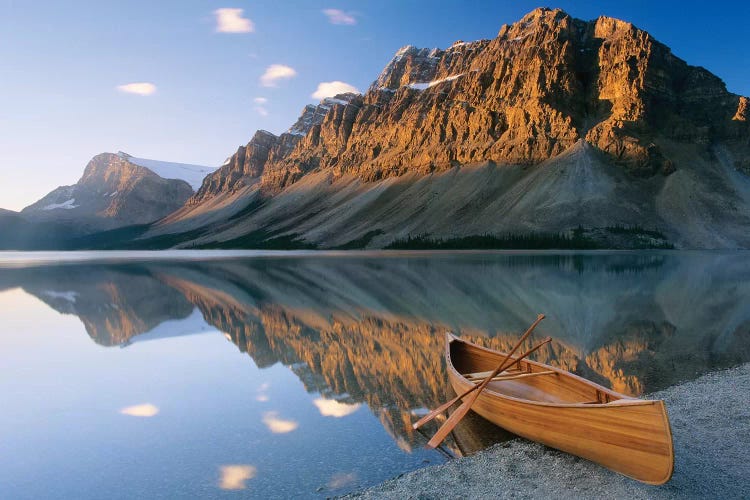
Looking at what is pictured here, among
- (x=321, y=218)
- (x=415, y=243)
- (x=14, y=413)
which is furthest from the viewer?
(x=321, y=218)

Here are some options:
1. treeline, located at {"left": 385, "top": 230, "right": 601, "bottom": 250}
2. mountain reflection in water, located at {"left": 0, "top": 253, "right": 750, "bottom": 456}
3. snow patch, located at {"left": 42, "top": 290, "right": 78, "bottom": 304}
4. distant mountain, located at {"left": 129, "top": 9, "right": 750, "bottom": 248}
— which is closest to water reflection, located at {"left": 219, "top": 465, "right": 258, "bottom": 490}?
mountain reflection in water, located at {"left": 0, "top": 253, "right": 750, "bottom": 456}

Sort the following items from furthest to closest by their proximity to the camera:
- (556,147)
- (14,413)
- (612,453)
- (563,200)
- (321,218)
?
(321,218)
(556,147)
(563,200)
(14,413)
(612,453)

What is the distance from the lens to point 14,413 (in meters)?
13.5

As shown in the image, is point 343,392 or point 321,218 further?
point 321,218

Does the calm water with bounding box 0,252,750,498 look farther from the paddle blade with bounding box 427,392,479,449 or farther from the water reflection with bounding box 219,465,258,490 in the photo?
the paddle blade with bounding box 427,392,479,449

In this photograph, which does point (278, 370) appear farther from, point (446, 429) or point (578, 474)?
point (578, 474)

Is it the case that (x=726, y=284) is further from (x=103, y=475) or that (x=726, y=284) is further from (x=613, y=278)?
(x=103, y=475)

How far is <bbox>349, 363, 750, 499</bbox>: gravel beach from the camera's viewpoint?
8.14 m

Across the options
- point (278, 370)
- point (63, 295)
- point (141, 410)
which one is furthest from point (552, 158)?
point (141, 410)

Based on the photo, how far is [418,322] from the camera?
23.7m

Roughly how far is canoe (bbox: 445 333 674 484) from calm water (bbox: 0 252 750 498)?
1.09 metres

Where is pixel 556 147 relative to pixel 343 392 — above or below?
above

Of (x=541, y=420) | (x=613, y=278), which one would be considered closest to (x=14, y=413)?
(x=541, y=420)

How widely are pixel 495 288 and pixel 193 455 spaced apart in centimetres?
2797
